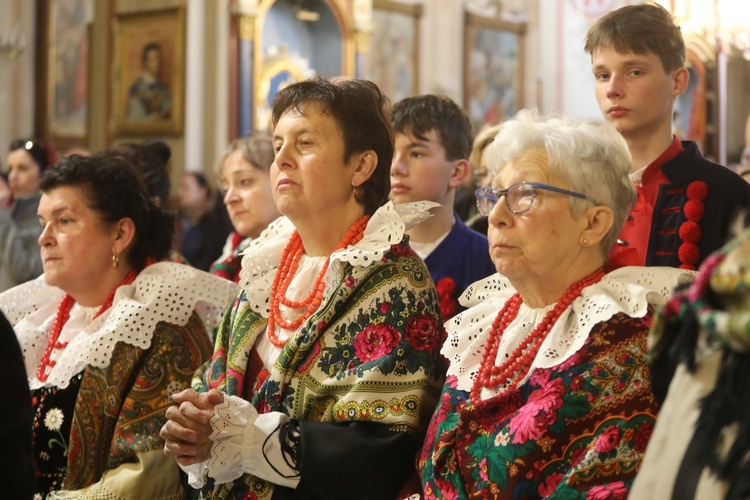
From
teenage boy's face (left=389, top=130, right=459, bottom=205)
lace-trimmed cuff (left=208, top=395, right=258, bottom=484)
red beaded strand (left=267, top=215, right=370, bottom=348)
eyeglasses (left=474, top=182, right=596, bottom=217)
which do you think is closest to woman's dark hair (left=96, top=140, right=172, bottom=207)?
teenage boy's face (left=389, top=130, right=459, bottom=205)

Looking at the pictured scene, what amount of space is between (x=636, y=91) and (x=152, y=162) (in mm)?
2297

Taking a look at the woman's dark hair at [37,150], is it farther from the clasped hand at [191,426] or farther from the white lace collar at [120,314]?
the clasped hand at [191,426]

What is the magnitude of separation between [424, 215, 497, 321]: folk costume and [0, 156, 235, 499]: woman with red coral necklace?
2.37ft

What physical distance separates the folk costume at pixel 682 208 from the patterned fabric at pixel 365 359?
2.20 ft

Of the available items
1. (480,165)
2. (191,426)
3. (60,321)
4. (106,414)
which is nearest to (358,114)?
(191,426)

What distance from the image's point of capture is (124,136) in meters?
10.7

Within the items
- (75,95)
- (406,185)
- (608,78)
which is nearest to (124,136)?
(75,95)

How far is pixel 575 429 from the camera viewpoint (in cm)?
223

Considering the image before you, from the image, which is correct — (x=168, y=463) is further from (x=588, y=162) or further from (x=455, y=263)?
(x=588, y=162)

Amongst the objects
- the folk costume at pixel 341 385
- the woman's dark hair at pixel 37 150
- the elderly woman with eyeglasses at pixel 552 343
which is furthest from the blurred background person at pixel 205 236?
the elderly woman with eyeglasses at pixel 552 343

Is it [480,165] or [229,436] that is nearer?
[229,436]

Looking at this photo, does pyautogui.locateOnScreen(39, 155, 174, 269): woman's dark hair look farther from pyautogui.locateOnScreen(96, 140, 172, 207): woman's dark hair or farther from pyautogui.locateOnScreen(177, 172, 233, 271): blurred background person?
pyautogui.locateOnScreen(177, 172, 233, 271): blurred background person

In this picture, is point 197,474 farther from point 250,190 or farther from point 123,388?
point 250,190

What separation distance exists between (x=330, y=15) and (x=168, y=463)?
31.3 feet
